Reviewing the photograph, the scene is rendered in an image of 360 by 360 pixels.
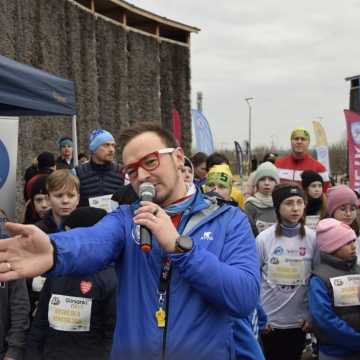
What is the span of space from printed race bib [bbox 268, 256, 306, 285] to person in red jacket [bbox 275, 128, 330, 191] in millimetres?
2323

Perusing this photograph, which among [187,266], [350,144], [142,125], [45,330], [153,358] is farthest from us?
[350,144]

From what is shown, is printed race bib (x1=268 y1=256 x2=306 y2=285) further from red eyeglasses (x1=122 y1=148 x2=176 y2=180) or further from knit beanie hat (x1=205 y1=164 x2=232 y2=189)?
red eyeglasses (x1=122 y1=148 x2=176 y2=180)

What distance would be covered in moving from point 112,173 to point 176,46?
16.5m

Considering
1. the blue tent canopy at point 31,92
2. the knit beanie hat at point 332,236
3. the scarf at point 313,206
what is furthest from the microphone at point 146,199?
the scarf at point 313,206

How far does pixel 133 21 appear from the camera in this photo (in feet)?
67.9

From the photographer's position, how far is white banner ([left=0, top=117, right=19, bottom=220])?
16.8ft

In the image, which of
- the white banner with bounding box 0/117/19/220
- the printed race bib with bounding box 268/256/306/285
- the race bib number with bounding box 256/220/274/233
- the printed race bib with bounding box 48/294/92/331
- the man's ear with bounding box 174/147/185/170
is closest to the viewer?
the man's ear with bounding box 174/147/185/170

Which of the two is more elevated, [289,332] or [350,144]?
[350,144]

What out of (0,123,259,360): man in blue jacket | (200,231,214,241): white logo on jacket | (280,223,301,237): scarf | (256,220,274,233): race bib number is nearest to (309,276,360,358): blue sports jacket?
(280,223,301,237): scarf

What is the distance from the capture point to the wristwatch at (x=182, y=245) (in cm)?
172

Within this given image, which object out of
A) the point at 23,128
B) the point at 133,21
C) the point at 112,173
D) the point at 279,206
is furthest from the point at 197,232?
the point at 133,21

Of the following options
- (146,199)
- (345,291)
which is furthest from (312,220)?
(146,199)

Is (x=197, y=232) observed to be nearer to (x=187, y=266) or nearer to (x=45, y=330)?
(x=187, y=266)

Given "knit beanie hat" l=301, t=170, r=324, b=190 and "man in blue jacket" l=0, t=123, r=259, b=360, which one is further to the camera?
"knit beanie hat" l=301, t=170, r=324, b=190
